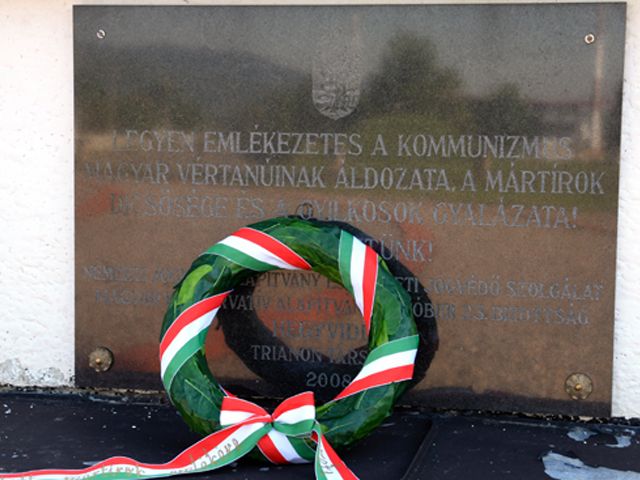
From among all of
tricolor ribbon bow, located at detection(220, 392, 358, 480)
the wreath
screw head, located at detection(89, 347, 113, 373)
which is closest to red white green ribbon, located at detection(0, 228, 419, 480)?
tricolor ribbon bow, located at detection(220, 392, 358, 480)

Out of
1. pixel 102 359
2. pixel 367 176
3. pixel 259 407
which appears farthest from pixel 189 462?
pixel 367 176

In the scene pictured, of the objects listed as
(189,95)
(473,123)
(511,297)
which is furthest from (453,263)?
(189,95)

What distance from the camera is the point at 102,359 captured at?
406 centimetres

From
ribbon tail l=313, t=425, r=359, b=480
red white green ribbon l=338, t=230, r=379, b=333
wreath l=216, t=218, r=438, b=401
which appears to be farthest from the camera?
wreath l=216, t=218, r=438, b=401

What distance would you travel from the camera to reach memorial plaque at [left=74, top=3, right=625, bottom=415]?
3.72 metres

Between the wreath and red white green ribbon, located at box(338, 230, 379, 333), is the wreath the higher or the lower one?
the lower one

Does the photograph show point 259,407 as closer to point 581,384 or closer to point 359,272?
point 359,272

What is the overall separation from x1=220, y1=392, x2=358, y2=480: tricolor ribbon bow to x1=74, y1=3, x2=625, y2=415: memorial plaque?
581 mm

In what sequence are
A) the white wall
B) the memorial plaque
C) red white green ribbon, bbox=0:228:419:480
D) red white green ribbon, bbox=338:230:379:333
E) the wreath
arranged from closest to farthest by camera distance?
red white green ribbon, bbox=0:228:419:480
red white green ribbon, bbox=338:230:379:333
the memorial plaque
the wreath
the white wall

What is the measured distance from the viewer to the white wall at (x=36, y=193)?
13.3 ft

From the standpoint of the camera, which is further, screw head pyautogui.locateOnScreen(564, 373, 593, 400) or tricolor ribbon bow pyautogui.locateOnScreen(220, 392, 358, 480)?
screw head pyautogui.locateOnScreen(564, 373, 593, 400)

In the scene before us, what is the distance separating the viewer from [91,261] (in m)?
4.05

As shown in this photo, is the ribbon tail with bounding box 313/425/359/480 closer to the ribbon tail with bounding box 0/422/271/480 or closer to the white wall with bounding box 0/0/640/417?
the ribbon tail with bounding box 0/422/271/480

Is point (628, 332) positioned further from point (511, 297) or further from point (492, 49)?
point (492, 49)
